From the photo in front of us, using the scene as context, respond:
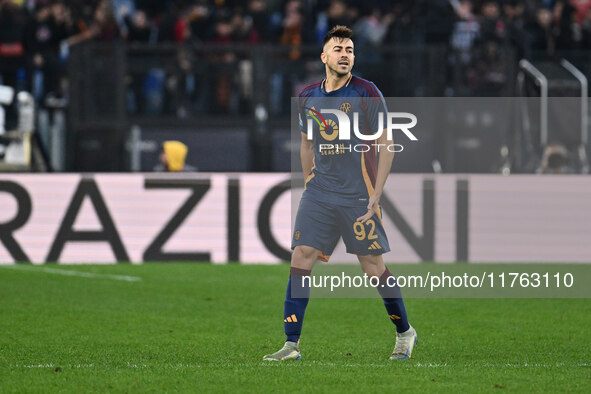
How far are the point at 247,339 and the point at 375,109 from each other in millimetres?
2468

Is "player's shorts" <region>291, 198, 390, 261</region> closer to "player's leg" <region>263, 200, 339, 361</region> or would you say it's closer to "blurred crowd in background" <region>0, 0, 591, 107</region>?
"player's leg" <region>263, 200, 339, 361</region>

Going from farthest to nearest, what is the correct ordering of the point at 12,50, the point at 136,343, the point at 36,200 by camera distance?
the point at 12,50, the point at 36,200, the point at 136,343

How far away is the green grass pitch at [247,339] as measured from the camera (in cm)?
688

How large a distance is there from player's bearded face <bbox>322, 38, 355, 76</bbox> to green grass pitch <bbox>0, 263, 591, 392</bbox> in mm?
1909

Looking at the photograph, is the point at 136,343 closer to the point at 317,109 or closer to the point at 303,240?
the point at 303,240

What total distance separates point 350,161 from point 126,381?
2.03 meters

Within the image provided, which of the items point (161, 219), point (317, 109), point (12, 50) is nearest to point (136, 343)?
point (317, 109)

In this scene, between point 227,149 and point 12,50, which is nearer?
point 227,149

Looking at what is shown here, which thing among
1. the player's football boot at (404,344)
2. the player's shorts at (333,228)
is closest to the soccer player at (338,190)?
the player's shorts at (333,228)

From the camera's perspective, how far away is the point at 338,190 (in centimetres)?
759

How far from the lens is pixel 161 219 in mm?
15016

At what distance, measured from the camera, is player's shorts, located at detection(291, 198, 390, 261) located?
7547 mm

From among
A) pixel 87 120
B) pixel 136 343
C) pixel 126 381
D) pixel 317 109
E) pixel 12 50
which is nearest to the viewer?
pixel 126 381

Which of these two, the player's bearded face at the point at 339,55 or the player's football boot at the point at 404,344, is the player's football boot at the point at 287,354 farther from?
the player's bearded face at the point at 339,55
